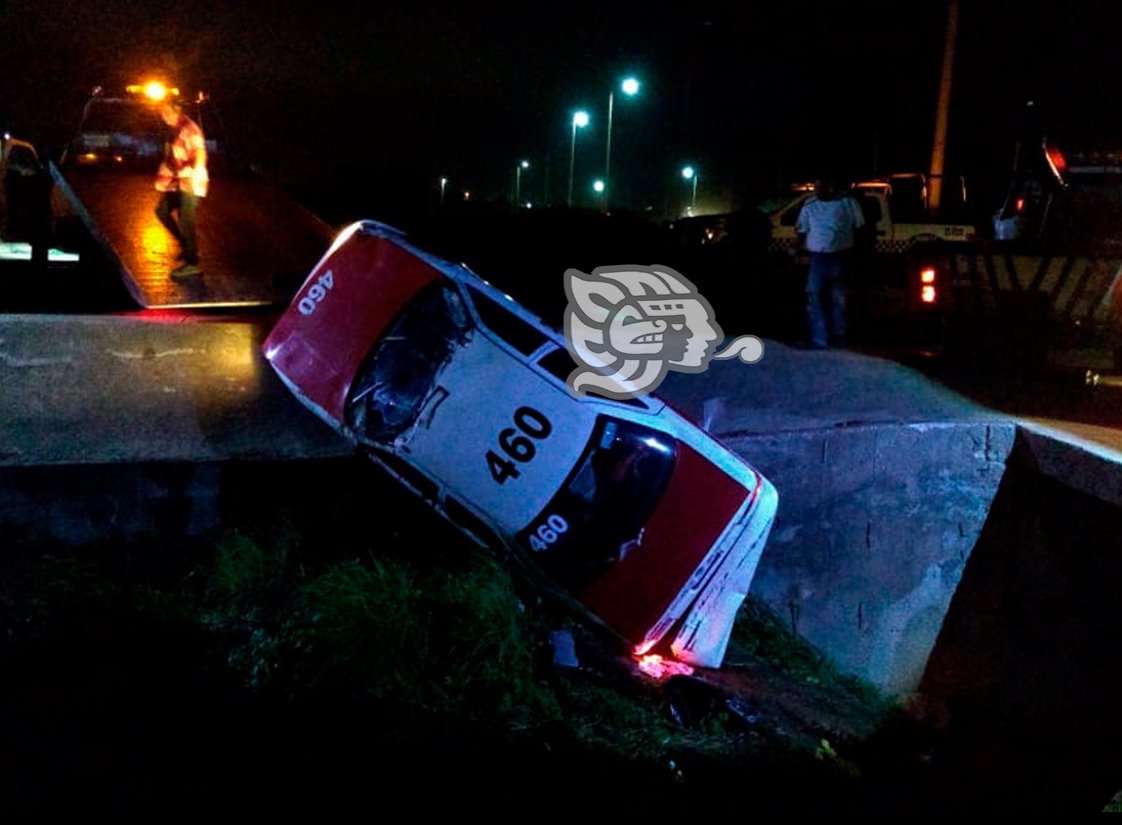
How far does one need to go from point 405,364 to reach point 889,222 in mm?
15034

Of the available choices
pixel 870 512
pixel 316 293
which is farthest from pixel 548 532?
pixel 870 512

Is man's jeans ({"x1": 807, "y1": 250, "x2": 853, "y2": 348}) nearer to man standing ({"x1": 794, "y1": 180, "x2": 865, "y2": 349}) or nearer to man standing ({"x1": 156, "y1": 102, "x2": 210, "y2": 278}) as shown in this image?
man standing ({"x1": 794, "y1": 180, "x2": 865, "y2": 349})

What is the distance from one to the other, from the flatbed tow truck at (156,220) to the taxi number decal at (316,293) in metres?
3.29

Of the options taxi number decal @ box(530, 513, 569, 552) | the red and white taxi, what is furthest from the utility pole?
taxi number decal @ box(530, 513, 569, 552)

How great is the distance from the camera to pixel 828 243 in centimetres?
975

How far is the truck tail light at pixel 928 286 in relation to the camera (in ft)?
35.8

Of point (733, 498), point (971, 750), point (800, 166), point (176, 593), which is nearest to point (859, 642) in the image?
point (971, 750)

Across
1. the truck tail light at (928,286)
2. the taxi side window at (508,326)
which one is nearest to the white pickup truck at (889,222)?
the truck tail light at (928,286)

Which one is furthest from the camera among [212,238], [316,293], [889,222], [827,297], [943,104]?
[943,104]

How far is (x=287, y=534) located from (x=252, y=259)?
211 inches

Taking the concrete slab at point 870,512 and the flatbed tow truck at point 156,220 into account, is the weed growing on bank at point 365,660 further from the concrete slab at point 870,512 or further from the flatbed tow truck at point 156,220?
the flatbed tow truck at point 156,220

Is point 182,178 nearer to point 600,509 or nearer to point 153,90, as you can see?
point 600,509

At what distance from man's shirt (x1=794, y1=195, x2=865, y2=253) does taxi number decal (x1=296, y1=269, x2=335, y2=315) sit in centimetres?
483

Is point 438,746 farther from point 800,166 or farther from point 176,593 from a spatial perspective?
point 800,166
